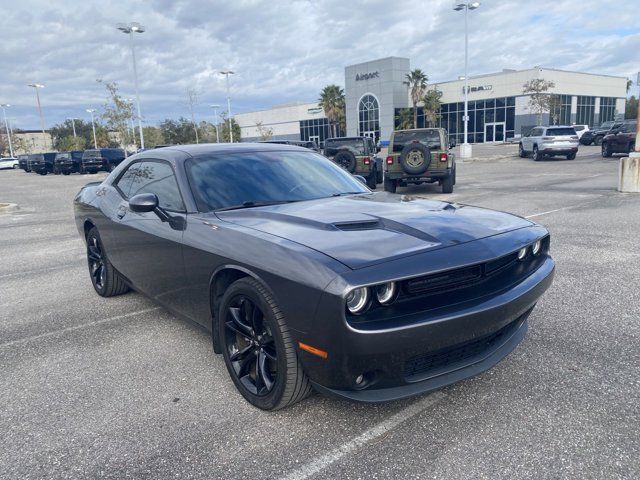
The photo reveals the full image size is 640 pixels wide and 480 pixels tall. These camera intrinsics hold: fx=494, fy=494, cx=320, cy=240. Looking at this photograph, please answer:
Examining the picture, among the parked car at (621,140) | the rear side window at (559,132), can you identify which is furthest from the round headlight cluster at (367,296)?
the rear side window at (559,132)

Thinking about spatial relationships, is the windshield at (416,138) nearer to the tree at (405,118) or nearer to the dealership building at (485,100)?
the dealership building at (485,100)

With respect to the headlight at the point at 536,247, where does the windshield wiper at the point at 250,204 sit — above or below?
above

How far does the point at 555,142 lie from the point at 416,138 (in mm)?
14051

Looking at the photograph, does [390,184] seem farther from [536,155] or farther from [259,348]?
[536,155]

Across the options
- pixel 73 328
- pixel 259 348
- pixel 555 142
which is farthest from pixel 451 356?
pixel 555 142

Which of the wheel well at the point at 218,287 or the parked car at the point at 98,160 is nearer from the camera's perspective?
the wheel well at the point at 218,287

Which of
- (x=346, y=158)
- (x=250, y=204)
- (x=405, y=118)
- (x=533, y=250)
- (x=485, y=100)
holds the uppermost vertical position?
(x=485, y=100)

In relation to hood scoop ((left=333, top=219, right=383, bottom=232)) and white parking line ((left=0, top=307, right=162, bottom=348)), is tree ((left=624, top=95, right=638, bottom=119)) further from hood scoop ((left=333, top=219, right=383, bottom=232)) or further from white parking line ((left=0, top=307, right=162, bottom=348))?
hood scoop ((left=333, top=219, right=383, bottom=232))

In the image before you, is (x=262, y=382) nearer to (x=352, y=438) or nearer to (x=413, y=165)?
(x=352, y=438)

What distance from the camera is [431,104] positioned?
197ft

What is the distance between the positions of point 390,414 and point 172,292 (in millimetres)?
1796

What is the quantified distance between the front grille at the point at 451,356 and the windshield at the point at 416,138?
36.1 feet

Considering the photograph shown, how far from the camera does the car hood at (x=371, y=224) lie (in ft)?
8.18

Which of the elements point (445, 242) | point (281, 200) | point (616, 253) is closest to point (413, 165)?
point (616, 253)
